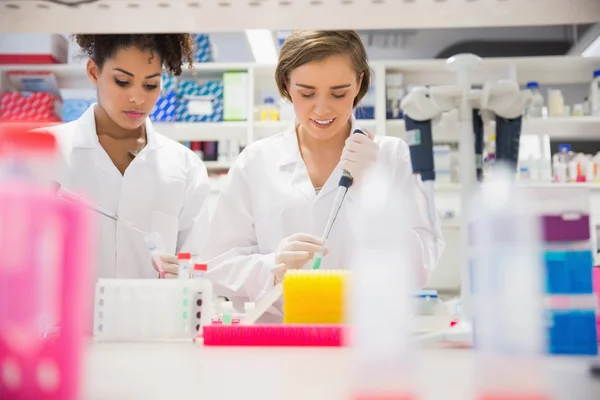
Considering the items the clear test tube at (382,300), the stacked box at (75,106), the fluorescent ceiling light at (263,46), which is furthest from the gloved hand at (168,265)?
the stacked box at (75,106)

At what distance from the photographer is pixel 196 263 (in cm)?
127

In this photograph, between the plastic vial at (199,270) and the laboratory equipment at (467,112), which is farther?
the plastic vial at (199,270)

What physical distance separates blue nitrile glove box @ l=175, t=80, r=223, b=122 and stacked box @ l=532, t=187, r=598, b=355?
11.9 feet

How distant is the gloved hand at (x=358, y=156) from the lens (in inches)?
64.2

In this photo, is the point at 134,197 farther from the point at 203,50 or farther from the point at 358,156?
the point at 203,50

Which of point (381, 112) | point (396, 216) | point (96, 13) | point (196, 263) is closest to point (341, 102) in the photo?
point (196, 263)

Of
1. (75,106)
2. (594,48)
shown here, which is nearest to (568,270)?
(75,106)

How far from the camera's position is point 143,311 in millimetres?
1125

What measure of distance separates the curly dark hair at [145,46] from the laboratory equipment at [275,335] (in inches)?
42.3

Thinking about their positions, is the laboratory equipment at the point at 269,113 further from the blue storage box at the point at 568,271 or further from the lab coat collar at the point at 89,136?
the blue storage box at the point at 568,271

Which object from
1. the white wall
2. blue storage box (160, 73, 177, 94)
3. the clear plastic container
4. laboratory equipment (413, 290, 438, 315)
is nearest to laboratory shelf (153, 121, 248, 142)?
blue storage box (160, 73, 177, 94)

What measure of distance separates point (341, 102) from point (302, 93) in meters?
0.12

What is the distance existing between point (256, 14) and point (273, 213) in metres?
1.20

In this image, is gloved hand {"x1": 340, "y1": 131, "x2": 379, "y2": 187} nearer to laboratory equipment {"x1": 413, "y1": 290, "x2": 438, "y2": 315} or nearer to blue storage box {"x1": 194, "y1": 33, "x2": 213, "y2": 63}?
laboratory equipment {"x1": 413, "y1": 290, "x2": 438, "y2": 315}
